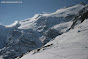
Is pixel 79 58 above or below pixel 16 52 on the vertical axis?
below

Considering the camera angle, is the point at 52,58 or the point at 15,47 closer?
the point at 52,58

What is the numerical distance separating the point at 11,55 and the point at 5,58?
10689mm

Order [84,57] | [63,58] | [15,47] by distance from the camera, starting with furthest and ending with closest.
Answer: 1. [15,47]
2. [63,58]
3. [84,57]

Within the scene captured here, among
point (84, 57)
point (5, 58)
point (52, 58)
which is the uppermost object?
point (5, 58)

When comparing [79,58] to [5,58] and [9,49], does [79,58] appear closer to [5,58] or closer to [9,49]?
[5,58]

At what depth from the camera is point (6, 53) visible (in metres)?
172

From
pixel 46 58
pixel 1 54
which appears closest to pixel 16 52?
pixel 1 54

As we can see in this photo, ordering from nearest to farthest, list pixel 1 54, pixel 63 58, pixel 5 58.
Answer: pixel 63 58 < pixel 5 58 < pixel 1 54

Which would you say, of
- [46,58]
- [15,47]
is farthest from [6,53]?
[46,58]

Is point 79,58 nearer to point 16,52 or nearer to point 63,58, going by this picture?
point 63,58

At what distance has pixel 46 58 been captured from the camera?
10352 mm

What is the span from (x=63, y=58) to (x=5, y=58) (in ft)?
581

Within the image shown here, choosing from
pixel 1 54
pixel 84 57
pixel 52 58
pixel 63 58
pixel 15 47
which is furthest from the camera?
pixel 15 47

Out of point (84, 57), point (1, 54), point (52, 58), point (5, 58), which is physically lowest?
point (84, 57)
